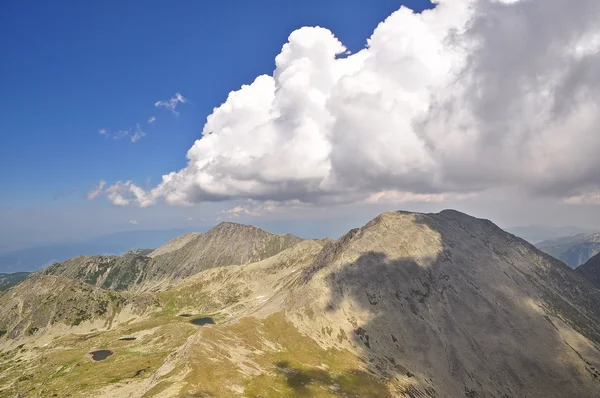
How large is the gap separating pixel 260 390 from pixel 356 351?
81772mm

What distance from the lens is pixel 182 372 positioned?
117 m

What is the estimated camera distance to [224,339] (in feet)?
516

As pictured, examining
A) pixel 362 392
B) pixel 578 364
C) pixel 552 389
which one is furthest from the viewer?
pixel 578 364

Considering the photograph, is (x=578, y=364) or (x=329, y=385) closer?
(x=329, y=385)

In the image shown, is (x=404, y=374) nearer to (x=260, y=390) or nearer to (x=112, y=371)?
(x=260, y=390)

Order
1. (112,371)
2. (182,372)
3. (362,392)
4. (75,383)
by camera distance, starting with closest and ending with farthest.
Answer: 1. (182,372)
2. (362,392)
3. (75,383)
4. (112,371)

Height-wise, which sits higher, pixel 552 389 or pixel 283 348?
pixel 283 348

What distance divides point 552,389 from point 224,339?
176m

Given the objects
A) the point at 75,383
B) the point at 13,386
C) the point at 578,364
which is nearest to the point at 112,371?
the point at 75,383

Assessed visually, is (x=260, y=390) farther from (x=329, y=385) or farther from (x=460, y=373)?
(x=460, y=373)

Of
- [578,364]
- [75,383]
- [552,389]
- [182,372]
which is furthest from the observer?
[578,364]

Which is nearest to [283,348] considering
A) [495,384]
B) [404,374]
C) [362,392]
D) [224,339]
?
[224,339]

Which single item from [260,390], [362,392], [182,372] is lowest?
[362,392]

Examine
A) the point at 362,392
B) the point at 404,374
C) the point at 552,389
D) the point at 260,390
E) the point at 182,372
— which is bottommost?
the point at 552,389
